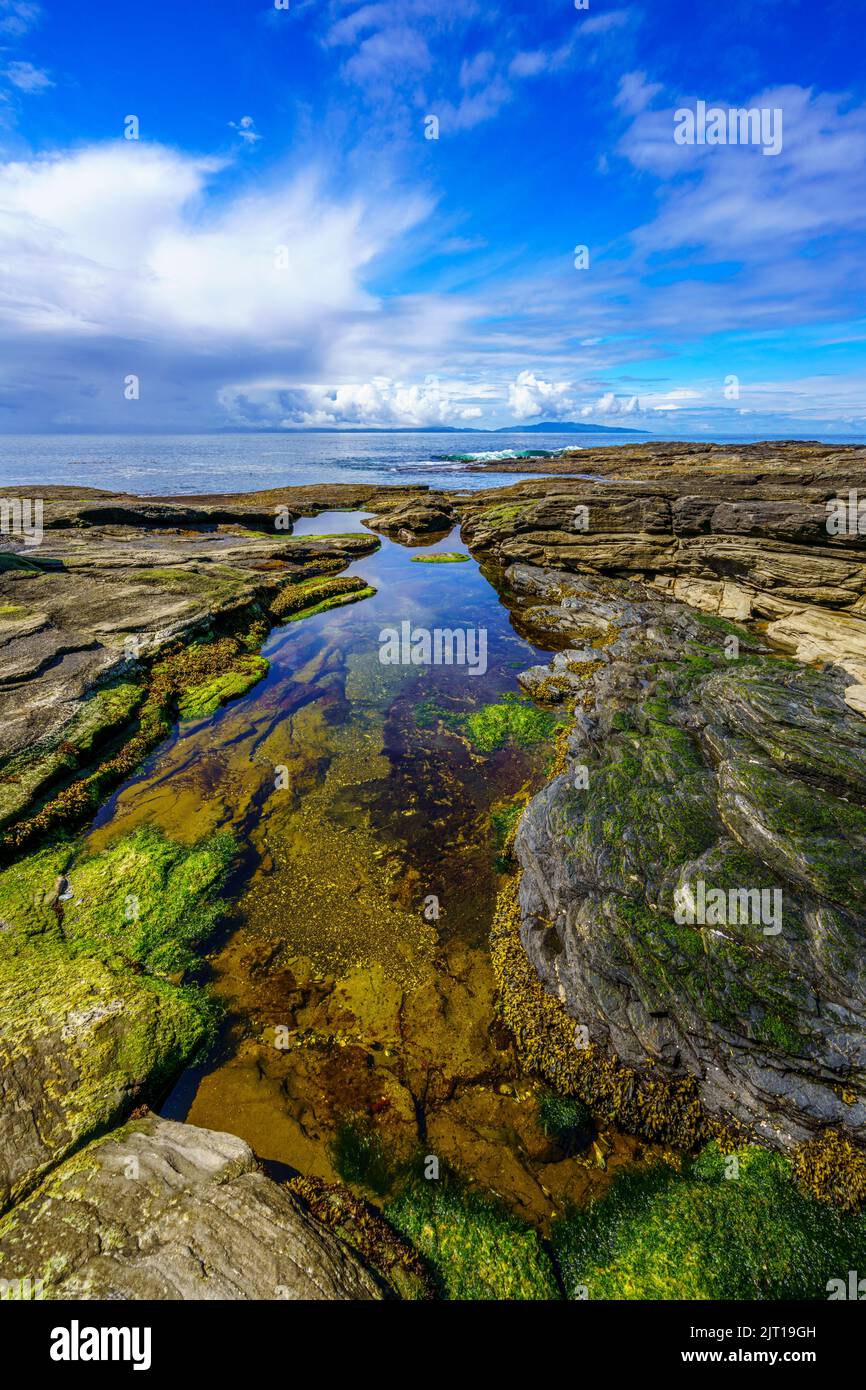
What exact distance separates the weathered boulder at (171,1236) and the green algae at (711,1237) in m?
2.97

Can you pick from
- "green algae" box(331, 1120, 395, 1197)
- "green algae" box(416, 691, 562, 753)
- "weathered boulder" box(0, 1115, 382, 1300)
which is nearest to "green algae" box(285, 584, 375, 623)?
"green algae" box(416, 691, 562, 753)

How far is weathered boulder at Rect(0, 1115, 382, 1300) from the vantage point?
18.1 feet

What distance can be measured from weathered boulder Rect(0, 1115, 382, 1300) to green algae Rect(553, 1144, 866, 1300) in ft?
9.75

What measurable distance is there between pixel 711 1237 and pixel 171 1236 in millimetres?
6831

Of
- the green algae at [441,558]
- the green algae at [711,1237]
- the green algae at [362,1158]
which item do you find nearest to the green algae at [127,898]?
the green algae at [362,1158]

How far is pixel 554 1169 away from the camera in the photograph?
301 inches

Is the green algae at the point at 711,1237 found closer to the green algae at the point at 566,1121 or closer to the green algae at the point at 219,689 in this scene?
the green algae at the point at 566,1121

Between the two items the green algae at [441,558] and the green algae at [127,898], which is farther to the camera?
the green algae at [441,558]

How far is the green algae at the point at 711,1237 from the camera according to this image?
20.2 feet

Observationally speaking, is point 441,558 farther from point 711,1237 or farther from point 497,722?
point 711,1237

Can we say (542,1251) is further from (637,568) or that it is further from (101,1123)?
(637,568)

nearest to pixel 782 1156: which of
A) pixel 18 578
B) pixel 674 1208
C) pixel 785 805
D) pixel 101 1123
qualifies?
pixel 674 1208

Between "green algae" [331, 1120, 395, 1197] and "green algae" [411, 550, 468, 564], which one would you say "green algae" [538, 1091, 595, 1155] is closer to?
"green algae" [331, 1120, 395, 1197]

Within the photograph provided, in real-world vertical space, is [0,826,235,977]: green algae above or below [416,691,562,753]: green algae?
below
